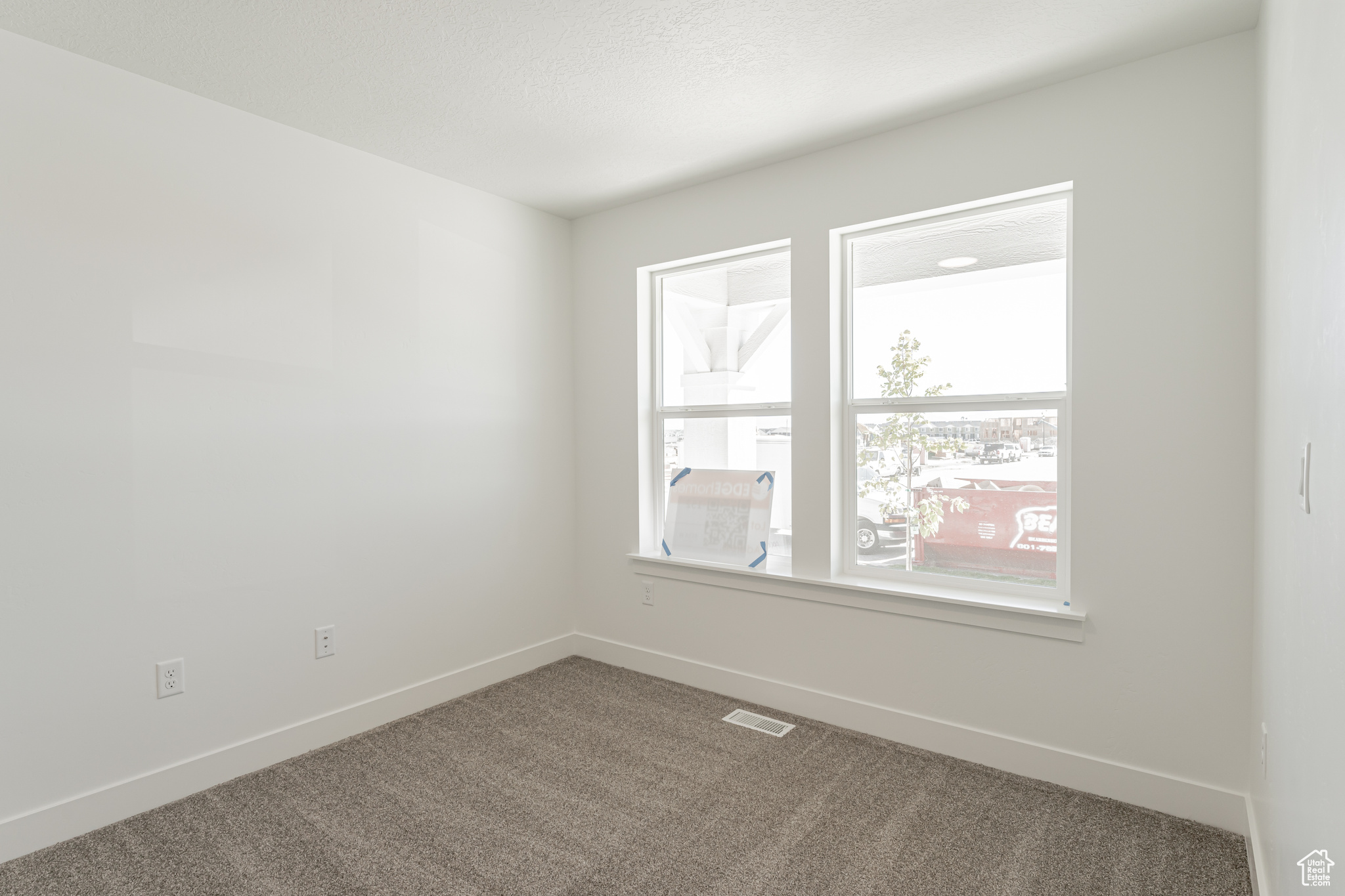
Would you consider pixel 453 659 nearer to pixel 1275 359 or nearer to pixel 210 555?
pixel 210 555

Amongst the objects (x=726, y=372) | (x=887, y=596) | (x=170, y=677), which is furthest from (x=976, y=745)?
(x=170, y=677)

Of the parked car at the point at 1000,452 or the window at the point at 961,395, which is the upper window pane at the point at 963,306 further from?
the parked car at the point at 1000,452

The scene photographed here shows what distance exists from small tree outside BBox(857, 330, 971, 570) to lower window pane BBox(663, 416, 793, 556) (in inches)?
18.7

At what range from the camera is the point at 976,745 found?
9.04ft

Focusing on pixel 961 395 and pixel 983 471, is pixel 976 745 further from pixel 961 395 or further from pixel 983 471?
pixel 961 395

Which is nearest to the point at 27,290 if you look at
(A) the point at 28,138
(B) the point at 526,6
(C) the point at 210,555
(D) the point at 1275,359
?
(A) the point at 28,138

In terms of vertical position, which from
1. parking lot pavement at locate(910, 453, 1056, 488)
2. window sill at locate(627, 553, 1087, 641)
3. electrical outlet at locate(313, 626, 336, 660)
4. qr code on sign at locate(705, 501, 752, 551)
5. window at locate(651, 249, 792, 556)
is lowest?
electrical outlet at locate(313, 626, 336, 660)

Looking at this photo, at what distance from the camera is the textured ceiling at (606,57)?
2.11m

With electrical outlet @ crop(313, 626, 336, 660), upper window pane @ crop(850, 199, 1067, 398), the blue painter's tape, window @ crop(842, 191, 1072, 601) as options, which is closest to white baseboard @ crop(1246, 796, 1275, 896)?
window @ crop(842, 191, 1072, 601)

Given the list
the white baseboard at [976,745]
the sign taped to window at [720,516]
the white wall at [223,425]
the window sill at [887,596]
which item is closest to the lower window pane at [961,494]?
the window sill at [887,596]

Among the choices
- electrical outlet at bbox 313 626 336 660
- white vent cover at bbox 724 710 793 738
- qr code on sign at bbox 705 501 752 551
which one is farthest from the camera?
qr code on sign at bbox 705 501 752 551

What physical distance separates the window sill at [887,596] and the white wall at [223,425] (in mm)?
978

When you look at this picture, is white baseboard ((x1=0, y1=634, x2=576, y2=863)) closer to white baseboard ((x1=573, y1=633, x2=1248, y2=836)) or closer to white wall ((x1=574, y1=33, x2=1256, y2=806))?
white baseboard ((x1=573, y1=633, x2=1248, y2=836))

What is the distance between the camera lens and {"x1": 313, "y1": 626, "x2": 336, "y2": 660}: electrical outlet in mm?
2957
